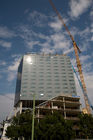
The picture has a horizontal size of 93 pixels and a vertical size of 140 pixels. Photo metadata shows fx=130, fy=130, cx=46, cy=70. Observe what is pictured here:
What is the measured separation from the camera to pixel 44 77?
98938mm

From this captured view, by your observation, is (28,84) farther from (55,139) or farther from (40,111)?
(55,139)

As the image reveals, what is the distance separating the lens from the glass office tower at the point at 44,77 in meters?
91.2

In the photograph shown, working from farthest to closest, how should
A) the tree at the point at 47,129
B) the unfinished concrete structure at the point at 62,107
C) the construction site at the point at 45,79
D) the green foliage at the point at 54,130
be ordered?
the construction site at the point at 45,79, the unfinished concrete structure at the point at 62,107, the tree at the point at 47,129, the green foliage at the point at 54,130

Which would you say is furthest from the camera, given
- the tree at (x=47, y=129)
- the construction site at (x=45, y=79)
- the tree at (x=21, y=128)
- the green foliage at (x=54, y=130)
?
the construction site at (x=45, y=79)

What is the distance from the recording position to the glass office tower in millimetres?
91188

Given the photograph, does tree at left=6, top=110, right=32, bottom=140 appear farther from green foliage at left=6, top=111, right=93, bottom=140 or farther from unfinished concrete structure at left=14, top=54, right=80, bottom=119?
unfinished concrete structure at left=14, top=54, right=80, bottom=119

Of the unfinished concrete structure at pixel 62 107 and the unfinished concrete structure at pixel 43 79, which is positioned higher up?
the unfinished concrete structure at pixel 43 79

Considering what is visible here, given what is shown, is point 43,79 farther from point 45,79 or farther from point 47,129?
point 47,129

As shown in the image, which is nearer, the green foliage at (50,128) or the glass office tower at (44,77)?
the green foliage at (50,128)

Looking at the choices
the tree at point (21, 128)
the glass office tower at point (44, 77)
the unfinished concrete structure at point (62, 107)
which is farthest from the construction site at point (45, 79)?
the tree at point (21, 128)

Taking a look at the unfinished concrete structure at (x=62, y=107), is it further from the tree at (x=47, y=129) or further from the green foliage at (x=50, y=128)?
the tree at (x=47, y=129)

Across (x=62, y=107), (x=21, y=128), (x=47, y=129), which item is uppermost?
(x=62, y=107)

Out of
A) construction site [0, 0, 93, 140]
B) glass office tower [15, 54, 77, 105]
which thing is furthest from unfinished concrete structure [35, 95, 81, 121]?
glass office tower [15, 54, 77, 105]

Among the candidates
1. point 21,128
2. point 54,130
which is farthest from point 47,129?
point 21,128
